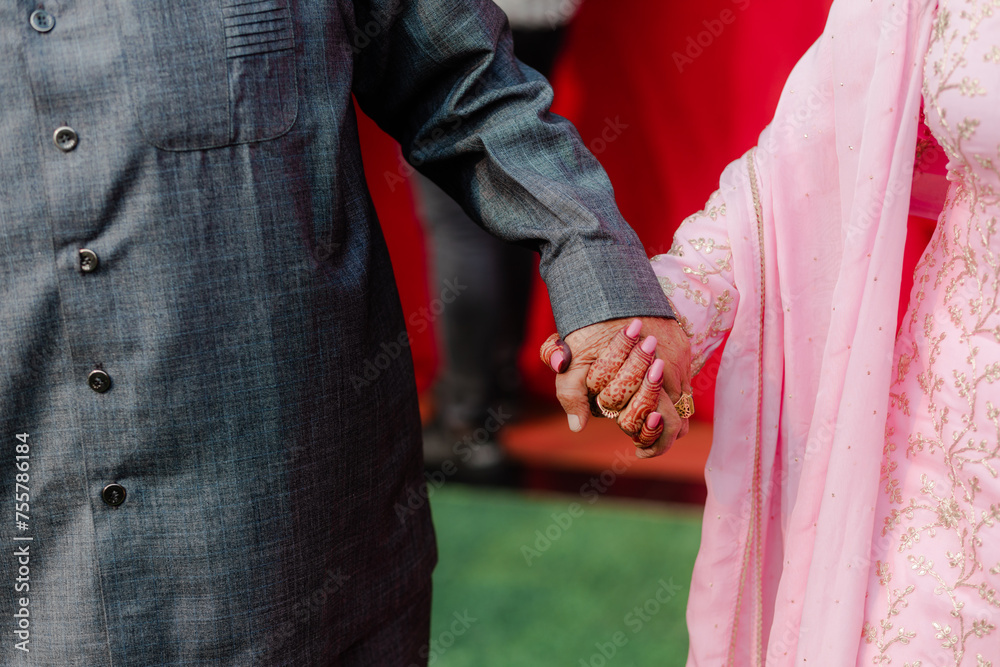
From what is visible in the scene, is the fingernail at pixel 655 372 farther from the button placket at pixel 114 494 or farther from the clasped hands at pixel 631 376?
the button placket at pixel 114 494

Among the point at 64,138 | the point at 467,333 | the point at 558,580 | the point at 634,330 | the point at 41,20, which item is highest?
the point at 41,20

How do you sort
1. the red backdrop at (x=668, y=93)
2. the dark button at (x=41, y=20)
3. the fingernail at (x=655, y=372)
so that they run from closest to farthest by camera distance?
the dark button at (x=41, y=20)
the fingernail at (x=655, y=372)
the red backdrop at (x=668, y=93)

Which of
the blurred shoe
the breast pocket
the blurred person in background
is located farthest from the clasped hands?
the blurred shoe

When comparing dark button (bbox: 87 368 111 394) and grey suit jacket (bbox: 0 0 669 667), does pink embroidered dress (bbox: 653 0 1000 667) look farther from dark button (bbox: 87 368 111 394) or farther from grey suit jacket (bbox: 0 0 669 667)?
dark button (bbox: 87 368 111 394)

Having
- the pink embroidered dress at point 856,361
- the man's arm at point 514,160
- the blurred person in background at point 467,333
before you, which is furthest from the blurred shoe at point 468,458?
the man's arm at point 514,160

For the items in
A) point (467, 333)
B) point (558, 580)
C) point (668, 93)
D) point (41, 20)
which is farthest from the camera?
point (668, 93)

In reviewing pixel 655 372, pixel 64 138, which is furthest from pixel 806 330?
pixel 64 138

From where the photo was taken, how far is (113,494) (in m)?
0.81

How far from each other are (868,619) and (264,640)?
0.63 meters

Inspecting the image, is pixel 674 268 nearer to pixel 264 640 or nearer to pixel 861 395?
pixel 861 395

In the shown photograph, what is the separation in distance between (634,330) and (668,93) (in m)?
2.09

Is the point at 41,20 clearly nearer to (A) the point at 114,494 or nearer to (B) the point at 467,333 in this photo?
(A) the point at 114,494

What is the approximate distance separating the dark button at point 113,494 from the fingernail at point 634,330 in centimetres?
52

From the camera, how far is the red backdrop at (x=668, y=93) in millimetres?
2564
